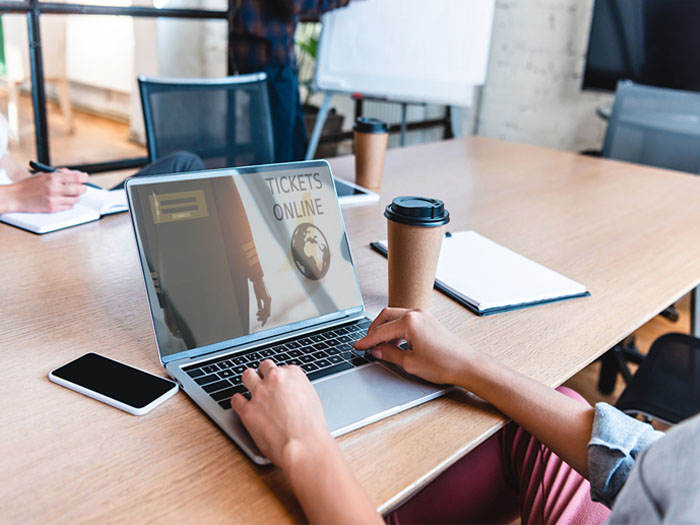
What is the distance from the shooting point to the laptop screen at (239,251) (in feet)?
2.13

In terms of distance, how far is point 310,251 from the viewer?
0.76 metres

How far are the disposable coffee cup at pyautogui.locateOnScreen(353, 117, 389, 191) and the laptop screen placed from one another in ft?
1.82

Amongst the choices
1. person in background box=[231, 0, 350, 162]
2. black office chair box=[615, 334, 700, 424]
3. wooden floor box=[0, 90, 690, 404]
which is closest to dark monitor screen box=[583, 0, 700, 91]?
wooden floor box=[0, 90, 690, 404]

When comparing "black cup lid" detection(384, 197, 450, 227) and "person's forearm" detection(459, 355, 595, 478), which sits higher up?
"black cup lid" detection(384, 197, 450, 227)

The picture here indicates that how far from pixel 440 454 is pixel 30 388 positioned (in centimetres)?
42

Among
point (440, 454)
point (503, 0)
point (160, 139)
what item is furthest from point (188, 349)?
point (503, 0)

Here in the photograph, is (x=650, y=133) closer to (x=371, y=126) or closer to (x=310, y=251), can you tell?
(x=371, y=126)

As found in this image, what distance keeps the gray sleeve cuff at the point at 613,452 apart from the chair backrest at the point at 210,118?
133 centimetres

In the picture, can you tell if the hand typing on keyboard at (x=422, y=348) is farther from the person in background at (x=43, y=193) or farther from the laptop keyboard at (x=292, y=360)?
the person in background at (x=43, y=193)

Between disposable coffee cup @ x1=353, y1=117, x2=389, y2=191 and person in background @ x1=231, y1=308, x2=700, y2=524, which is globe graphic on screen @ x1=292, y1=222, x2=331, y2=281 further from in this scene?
disposable coffee cup @ x1=353, y1=117, x2=389, y2=191

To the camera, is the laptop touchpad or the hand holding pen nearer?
the laptop touchpad

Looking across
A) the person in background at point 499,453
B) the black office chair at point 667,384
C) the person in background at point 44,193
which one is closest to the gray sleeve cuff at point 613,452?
the person in background at point 499,453

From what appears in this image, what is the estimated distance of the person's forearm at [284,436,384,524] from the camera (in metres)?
0.46

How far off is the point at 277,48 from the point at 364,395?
7.30ft
